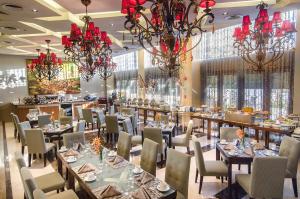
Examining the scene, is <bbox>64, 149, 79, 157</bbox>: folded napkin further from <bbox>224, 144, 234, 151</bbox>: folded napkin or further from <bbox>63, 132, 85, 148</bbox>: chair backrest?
<bbox>224, 144, 234, 151</bbox>: folded napkin

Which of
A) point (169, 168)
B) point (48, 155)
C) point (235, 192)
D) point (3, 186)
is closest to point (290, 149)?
point (235, 192)

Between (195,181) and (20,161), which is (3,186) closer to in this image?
(20,161)

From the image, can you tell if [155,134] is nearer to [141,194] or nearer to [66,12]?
[141,194]

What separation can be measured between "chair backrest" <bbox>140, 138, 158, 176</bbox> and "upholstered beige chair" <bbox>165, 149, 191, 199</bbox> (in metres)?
0.29

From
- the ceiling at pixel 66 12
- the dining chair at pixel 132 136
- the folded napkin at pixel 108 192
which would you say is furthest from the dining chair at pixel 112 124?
the folded napkin at pixel 108 192

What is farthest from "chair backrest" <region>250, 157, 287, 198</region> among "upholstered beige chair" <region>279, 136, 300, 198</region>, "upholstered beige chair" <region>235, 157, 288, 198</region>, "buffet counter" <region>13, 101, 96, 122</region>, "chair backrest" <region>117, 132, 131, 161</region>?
"buffet counter" <region>13, 101, 96, 122</region>

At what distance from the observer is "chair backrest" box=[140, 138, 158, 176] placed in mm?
3537

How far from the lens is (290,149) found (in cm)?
386

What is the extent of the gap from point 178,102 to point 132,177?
7.49 meters

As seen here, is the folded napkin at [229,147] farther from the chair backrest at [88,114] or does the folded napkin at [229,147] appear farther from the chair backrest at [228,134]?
the chair backrest at [88,114]

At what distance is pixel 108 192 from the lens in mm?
2547

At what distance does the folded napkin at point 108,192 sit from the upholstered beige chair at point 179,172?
868 mm

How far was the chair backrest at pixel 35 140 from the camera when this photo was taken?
523cm

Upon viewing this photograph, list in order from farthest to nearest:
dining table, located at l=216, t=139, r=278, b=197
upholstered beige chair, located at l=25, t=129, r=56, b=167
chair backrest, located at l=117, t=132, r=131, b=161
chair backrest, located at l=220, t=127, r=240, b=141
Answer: upholstered beige chair, located at l=25, t=129, r=56, b=167 < chair backrest, located at l=220, t=127, r=240, b=141 < chair backrest, located at l=117, t=132, r=131, b=161 < dining table, located at l=216, t=139, r=278, b=197
